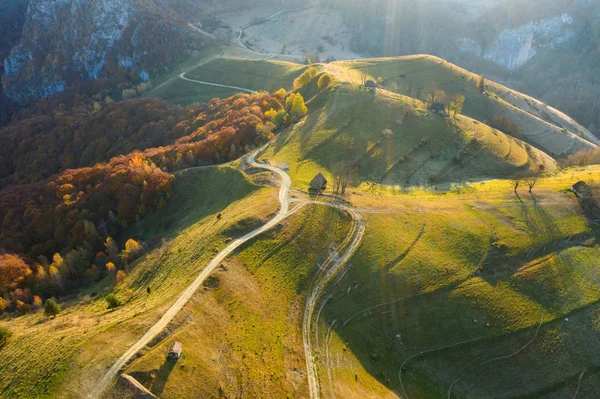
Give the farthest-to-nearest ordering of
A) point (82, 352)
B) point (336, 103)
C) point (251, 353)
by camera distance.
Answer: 1. point (336, 103)
2. point (251, 353)
3. point (82, 352)

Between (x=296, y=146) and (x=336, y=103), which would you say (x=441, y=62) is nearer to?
(x=336, y=103)

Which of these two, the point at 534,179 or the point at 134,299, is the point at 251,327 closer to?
the point at 134,299

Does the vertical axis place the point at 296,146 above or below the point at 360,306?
above

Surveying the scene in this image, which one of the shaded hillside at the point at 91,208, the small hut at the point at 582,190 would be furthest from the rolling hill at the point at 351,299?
the shaded hillside at the point at 91,208

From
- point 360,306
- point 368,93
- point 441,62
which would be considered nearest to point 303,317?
point 360,306

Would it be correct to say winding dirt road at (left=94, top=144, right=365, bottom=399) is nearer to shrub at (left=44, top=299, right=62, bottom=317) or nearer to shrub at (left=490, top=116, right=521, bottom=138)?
shrub at (left=44, top=299, right=62, bottom=317)

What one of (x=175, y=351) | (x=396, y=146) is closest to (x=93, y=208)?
(x=175, y=351)
